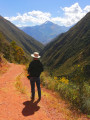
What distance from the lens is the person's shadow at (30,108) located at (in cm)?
485

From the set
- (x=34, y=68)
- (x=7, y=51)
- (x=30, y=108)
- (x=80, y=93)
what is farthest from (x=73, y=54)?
(x=30, y=108)

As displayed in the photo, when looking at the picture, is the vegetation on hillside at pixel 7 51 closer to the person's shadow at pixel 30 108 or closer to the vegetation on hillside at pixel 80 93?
the vegetation on hillside at pixel 80 93

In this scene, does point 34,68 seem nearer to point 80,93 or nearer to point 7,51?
point 80,93

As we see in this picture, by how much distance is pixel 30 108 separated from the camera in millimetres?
5238

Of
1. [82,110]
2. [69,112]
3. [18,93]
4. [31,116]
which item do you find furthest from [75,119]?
[18,93]

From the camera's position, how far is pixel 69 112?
5215mm

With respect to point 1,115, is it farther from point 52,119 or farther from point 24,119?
point 52,119

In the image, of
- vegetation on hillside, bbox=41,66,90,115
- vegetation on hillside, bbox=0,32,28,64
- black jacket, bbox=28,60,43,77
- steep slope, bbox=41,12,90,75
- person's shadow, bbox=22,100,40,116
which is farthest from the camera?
steep slope, bbox=41,12,90,75

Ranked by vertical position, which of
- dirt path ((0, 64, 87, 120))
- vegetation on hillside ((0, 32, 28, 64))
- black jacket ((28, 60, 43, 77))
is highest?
vegetation on hillside ((0, 32, 28, 64))

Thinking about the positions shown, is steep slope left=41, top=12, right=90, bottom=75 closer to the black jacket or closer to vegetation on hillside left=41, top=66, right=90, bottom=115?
vegetation on hillside left=41, top=66, right=90, bottom=115

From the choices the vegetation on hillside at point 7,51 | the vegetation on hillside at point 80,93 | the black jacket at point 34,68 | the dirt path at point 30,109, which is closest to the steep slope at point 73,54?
the vegetation on hillside at point 7,51

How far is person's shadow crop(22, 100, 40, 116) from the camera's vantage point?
191 inches

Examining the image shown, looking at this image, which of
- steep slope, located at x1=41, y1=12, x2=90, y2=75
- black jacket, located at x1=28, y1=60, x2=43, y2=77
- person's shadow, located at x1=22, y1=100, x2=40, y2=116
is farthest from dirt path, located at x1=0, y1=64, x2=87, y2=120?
steep slope, located at x1=41, y1=12, x2=90, y2=75

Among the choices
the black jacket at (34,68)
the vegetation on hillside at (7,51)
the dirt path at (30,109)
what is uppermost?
the vegetation on hillside at (7,51)
